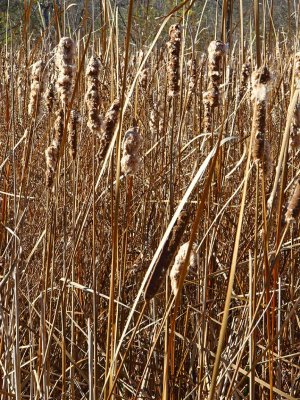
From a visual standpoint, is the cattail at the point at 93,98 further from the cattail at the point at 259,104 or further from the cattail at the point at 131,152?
the cattail at the point at 259,104

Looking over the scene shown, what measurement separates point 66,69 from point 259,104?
454mm

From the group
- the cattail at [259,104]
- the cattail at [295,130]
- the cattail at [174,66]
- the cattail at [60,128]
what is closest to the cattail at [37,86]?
the cattail at [60,128]

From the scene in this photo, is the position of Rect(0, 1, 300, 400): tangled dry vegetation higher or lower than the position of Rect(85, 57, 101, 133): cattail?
lower

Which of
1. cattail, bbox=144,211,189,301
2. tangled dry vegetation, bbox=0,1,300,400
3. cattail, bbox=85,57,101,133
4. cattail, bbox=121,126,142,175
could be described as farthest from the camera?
cattail, bbox=85,57,101,133

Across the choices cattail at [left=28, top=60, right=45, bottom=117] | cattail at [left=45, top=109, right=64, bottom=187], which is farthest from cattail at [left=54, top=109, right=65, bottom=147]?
cattail at [left=28, top=60, right=45, bottom=117]

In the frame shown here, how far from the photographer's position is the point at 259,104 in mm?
744

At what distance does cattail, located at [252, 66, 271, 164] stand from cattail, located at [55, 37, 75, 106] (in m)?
0.42

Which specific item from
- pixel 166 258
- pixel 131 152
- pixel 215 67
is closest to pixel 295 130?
pixel 215 67

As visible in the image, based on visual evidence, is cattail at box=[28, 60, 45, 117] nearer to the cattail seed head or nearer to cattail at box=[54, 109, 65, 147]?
cattail at box=[54, 109, 65, 147]

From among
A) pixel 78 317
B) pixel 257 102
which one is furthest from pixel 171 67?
pixel 78 317

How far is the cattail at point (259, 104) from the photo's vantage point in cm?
74

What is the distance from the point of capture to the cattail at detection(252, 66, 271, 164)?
2.44ft

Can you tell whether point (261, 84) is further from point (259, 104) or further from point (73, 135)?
point (73, 135)

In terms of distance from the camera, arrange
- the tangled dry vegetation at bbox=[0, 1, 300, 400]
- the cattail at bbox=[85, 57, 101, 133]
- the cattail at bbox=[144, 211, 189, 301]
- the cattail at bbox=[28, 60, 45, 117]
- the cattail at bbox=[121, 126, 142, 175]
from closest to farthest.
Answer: the cattail at bbox=[144, 211, 189, 301]
the tangled dry vegetation at bbox=[0, 1, 300, 400]
the cattail at bbox=[121, 126, 142, 175]
the cattail at bbox=[85, 57, 101, 133]
the cattail at bbox=[28, 60, 45, 117]
